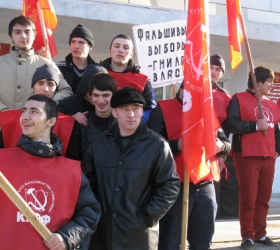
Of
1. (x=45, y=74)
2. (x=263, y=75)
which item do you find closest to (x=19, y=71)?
(x=45, y=74)

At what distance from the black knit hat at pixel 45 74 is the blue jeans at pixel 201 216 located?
57.3 inches

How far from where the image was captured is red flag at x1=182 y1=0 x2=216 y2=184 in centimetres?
482

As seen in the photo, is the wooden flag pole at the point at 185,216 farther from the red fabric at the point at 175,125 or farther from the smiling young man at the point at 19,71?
the smiling young man at the point at 19,71

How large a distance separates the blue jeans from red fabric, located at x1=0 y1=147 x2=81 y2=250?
5.10 ft

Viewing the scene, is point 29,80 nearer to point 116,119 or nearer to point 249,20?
point 116,119

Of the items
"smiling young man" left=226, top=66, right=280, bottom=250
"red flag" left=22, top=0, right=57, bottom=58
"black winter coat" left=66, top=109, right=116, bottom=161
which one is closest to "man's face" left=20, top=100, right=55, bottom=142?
"black winter coat" left=66, top=109, right=116, bottom=161

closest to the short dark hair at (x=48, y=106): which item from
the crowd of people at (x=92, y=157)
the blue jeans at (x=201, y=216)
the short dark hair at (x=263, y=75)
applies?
the crowd of people at (x=92, y=157)

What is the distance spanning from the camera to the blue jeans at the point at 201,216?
4.95m

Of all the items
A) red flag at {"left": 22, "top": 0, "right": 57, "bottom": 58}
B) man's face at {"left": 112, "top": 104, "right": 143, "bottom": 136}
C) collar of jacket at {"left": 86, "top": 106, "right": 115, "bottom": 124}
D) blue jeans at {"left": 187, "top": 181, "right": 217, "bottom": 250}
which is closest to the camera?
man's face at {"left": 112, "top": 104, "right": 143, "bottom": 136}

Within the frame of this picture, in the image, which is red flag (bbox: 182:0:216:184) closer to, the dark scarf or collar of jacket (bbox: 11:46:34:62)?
collar of jacket (bbox: 11:46:34:62)

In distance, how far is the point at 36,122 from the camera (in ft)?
12.4

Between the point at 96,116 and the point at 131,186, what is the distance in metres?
0.73

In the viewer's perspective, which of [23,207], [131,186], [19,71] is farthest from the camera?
[19,71]

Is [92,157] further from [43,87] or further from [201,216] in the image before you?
[201,216]
